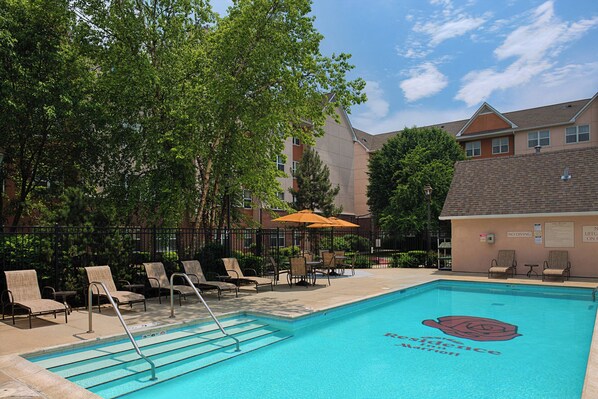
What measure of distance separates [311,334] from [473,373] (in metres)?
3.63

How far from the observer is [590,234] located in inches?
696

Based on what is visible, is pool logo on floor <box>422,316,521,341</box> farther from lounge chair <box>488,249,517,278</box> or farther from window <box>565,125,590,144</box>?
window <box>565,125,590,144</box>

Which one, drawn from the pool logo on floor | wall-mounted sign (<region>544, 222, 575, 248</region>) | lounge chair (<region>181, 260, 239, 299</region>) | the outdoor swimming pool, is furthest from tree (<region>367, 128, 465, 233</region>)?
lounge chair (<region>181, 260, 239, 299</region>)

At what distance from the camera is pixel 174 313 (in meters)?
9.93

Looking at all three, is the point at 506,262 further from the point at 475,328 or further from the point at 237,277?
the point at 237,277

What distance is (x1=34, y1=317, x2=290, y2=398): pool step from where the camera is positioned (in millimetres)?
6367

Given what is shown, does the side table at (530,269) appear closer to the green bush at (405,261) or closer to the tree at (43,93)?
the green bush at (405,261)

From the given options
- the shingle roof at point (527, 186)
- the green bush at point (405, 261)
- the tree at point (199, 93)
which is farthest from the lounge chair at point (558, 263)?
the tree at point (199, 93)

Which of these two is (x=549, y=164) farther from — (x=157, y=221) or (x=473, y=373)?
(x=157, y=221)

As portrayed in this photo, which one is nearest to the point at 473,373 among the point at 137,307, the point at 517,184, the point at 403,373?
the point at 403,373

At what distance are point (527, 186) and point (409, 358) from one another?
612 inches

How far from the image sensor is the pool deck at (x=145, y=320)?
210 inches

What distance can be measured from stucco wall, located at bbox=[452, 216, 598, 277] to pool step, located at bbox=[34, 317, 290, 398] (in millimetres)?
14151

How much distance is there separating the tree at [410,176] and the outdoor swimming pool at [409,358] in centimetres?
1976
